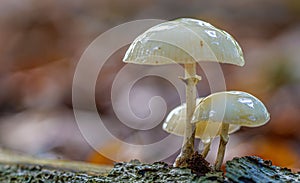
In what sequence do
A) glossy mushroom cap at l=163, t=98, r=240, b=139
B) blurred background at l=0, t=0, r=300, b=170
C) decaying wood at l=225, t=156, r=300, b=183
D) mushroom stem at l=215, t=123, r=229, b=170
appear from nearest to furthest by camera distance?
1. decaying wood at l=225, t=156, r=300, b=183
2. mushroom stem at l=215, t=123, r=229, b=170
3. glossy mushroom cap at l=163, t=98, r=240, b=139
4. blurred background at l=0, t=0, r=300, b=170

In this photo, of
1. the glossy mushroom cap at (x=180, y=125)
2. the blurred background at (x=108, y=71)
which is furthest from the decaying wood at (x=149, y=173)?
the blurred background at (x=108, y=71)

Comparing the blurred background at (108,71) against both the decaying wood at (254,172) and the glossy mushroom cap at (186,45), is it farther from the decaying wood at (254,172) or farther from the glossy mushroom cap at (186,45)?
the glossy mushroom cap at (186,45)

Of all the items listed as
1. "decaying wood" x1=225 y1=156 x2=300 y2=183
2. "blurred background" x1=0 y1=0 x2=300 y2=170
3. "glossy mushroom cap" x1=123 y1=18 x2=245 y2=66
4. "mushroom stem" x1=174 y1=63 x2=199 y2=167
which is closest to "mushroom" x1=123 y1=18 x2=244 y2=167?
"glossy mushroom cap" x1=123 y1=18 x2=245 y2=66

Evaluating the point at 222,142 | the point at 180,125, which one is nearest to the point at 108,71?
the point at 180,125

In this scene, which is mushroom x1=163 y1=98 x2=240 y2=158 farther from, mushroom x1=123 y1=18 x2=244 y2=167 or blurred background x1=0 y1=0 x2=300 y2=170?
blurred background x1=0 y1=0 x2=300 y2=170

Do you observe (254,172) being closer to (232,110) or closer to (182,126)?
(232,110)
